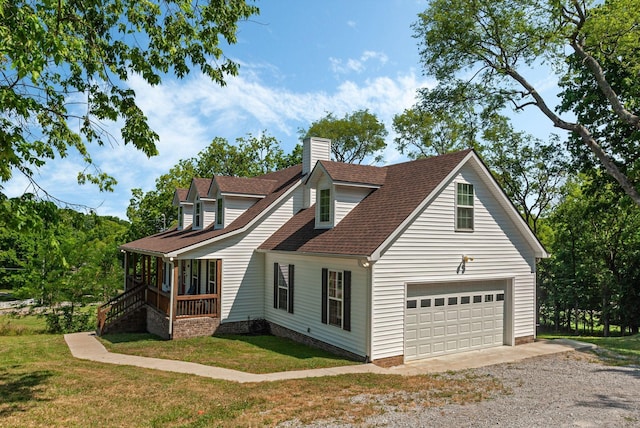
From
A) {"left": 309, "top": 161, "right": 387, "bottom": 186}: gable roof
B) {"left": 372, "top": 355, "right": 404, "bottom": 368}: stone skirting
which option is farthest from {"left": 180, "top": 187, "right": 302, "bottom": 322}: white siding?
{"left": 372, "top": 355, "right": 404, "bottom": 368}: stone skirting

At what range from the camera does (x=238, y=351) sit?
47.3ft

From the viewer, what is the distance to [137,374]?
11320 mm

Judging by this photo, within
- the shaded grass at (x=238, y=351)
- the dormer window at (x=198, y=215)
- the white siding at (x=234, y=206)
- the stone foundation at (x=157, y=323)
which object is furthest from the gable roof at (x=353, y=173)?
the dormer window at (x=198, y=215)

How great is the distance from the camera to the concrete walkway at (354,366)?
37.4 ft

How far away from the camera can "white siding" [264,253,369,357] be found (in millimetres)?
12781

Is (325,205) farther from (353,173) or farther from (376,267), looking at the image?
(376,267)

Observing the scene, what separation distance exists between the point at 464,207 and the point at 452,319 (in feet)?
12.4

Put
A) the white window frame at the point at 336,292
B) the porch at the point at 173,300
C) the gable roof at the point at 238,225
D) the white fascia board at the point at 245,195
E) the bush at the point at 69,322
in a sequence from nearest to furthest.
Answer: the white window frame at the point at 336,292
the porch at the point at 173,300
the gable roof at the point at 238,225
the white fascia board at the point at 245,195
the bush at the point at 69,322

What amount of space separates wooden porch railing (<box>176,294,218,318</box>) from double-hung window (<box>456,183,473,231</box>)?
32.1ft

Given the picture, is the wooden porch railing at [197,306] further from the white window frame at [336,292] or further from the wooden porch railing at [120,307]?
the white window frame at [336,292]

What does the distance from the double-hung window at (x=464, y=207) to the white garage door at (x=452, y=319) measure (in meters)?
2.08

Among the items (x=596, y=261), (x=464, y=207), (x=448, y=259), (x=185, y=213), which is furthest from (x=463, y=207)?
(x=596, y=261)

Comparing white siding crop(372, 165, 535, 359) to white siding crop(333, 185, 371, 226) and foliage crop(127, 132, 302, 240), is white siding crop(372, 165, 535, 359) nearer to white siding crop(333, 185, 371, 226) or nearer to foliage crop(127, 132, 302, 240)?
white siding crop(333, 185, 371, 226)

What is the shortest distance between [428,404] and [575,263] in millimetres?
28014
